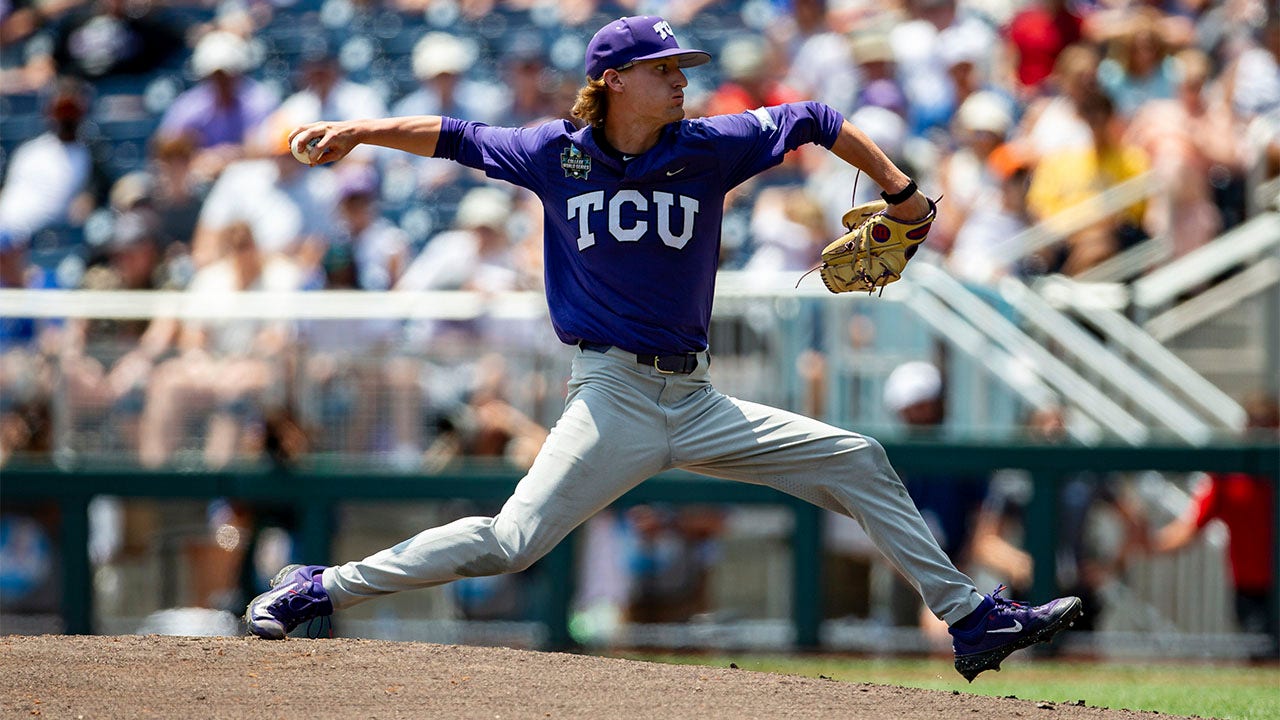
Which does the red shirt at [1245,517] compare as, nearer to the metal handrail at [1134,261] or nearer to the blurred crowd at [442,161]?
the metal handrail at [1134,261]

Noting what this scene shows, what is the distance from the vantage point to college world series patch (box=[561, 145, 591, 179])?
540 centimetres

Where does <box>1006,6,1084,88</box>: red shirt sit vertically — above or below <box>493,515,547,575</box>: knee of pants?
above

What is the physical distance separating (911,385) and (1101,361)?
104cm

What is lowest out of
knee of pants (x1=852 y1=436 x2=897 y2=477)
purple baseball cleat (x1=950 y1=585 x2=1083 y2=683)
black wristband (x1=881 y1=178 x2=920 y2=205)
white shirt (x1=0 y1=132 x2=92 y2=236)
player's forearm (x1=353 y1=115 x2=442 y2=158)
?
purple baseball cleat (x1=950 y1=585 x2=1083 y2=683)

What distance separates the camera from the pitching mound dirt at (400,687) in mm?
5035

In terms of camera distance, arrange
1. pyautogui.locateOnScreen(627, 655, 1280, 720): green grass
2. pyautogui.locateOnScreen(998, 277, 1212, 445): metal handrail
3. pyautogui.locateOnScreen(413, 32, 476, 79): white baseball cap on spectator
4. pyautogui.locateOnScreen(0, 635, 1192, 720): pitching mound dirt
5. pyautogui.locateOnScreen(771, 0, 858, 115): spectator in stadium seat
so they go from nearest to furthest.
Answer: pyautogui.locateOnScreen(0, 635, 1192, 720): pitching mound dirt < pyautogui.locateOnScreen(627, 655, 1280, 720): green grass < pyautogui.locateOnScreen(998, 277, 1212, 445): metal handrail < pyautogui.locateOnScreen(771, 0, 858, 115): spectator in stadium seat < pyautogui.locateOnScreen(413, 32, 476, 79): white baseball cap on spectator

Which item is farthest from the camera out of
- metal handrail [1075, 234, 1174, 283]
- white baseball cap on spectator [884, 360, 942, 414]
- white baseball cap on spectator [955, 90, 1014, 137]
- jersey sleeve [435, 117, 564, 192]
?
white baseball cap on spectator [955, 90, 1014, 137]

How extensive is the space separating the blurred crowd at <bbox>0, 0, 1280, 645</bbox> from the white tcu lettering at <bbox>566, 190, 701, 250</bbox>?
12.8ft

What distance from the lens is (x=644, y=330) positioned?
17.7ft

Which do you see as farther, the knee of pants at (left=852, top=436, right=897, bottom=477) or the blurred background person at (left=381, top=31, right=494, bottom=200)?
the blurred background person at (left=381, top=31, right=494, bottom=200)

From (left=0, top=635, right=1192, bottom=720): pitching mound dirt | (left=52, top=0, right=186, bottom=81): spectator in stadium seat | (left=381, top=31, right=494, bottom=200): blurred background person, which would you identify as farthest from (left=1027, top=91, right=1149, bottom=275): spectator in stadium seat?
(left=52, top=0, right=186, bottom=81): spectator in stadium seat

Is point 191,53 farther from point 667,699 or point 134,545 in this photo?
point 667,699

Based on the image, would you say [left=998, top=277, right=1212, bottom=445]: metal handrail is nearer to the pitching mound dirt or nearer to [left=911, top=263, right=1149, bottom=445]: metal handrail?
[left=911, top=263, right=1149, bottom=445]: metal handrail

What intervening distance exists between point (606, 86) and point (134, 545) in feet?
18.8
